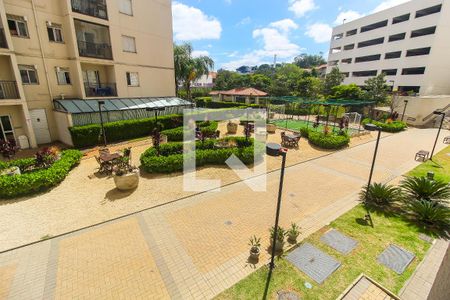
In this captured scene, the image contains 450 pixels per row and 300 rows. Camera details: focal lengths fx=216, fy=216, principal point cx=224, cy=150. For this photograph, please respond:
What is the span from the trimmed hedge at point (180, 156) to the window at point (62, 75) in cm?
1153

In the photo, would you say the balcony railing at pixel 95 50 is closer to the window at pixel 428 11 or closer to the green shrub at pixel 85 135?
the green shrub at pixel 85 135

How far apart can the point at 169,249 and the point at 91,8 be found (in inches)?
817

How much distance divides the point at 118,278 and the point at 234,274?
3.04 metres

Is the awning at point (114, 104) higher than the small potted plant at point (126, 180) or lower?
higher

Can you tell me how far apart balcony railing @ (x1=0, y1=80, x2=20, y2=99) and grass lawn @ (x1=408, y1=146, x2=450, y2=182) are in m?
26.4

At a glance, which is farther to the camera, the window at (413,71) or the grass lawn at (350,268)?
the window at (413,71)

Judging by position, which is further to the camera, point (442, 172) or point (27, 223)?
point (442, 172)

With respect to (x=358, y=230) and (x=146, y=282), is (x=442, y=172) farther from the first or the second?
(x=146, y=282)

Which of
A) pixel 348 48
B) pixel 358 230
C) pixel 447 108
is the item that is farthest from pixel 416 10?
pixel 358 230

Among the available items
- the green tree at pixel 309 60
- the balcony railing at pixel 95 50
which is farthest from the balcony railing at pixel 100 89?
the green tree at pixel 309 60

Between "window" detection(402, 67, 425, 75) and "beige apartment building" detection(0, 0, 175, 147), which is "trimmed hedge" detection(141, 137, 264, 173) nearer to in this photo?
"beige apartment building" detection(0, 0, 175, 147)

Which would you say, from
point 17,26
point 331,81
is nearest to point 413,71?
point 331,81

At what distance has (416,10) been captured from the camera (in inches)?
1547

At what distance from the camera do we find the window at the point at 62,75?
57.7 ft
